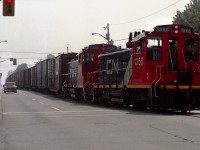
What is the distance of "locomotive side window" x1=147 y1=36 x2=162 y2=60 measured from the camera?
21.4 metres

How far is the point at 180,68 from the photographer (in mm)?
21484

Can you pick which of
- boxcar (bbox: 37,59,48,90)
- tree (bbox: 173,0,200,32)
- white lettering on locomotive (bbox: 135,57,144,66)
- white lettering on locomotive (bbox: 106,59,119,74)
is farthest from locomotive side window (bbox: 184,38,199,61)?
tree (bbox: 173,0,200,32)

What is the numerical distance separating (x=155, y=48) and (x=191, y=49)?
196 centimetres

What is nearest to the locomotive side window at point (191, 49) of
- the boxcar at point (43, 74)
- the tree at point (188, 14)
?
the boxcar at point (43, 74)

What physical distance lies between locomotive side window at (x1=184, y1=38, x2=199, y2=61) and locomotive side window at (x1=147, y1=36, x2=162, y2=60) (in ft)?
4.59

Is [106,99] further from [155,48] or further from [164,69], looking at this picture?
[164,69]

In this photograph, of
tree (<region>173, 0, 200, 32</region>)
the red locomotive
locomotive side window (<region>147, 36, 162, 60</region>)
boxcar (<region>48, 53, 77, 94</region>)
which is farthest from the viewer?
tree (<region>173, 0, 200, 32</region>)

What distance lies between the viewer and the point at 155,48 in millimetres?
21469

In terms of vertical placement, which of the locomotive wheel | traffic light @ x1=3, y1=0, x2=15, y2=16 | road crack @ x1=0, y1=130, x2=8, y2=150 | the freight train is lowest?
road crack @ x1=0, y1=130, x2=8, y2=150

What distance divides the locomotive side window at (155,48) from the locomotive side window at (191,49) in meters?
1.40

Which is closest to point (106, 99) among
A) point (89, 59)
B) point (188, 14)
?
point (89, 59)

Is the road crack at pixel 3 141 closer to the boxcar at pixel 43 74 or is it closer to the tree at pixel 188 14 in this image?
the boxcar at pixel 43 74

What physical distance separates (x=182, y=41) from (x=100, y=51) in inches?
474

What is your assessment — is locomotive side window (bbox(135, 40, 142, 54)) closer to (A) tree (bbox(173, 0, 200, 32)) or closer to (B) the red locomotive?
(B) the red locomotive
